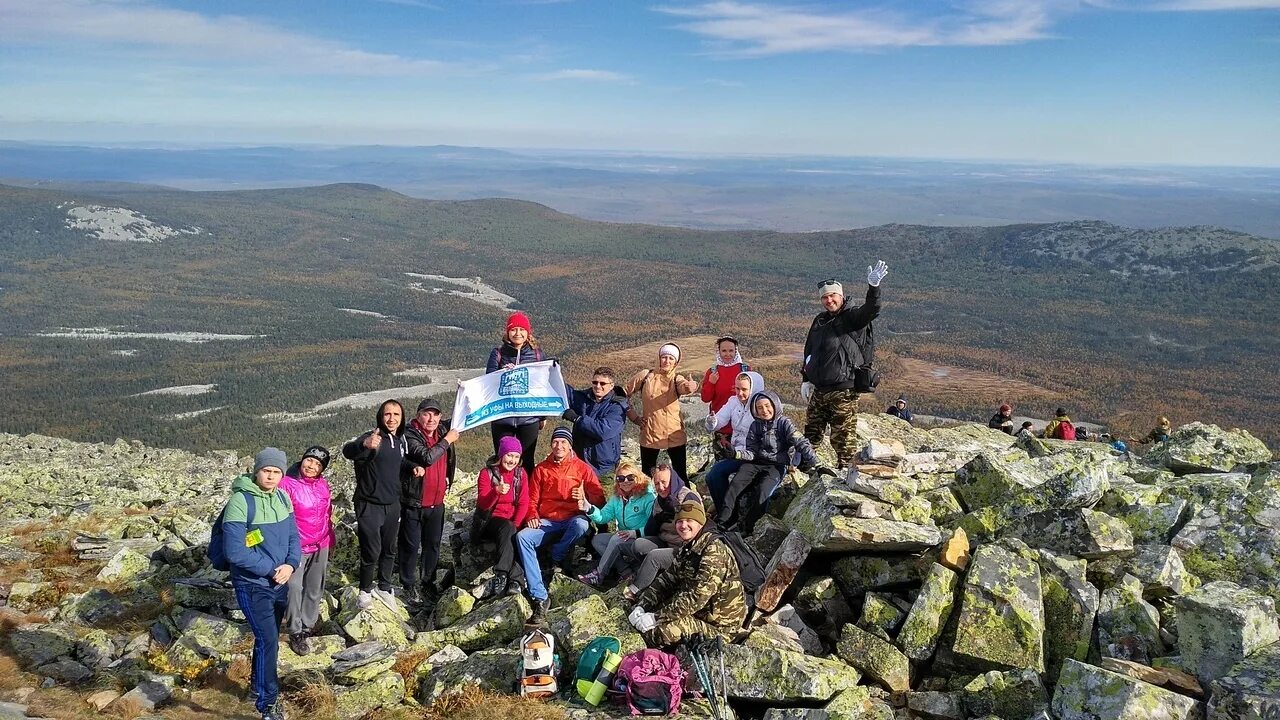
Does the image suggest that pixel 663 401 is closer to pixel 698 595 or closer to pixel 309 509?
pixel 698 595

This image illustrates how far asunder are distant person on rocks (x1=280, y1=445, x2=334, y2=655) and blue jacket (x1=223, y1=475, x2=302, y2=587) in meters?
0.55

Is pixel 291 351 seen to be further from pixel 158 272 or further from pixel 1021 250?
pixel 1021 250

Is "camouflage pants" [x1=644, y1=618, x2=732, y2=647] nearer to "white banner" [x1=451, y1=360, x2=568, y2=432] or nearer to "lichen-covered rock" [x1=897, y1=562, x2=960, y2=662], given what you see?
"lichen-covered rock" [x1=897, y1=562, x2=960, y2=662]

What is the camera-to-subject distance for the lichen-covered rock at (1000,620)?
7934 millimetres

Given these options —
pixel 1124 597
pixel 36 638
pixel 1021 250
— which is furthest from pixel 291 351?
pixel 1021 250

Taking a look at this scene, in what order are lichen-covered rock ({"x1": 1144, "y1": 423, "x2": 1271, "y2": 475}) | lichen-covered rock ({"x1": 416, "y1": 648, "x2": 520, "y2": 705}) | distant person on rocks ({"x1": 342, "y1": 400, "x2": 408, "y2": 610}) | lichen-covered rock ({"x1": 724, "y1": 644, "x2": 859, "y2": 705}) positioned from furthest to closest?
lichen-covered rock ({"x1": 1144, "y1": 423, "x2": 1271, "y2": 475}) → distant person on rocks ({"x1": 342, "y1": 400, "x2": 408, "y2": 610}) → lichen-covered rock ({"x1": 416, "y1": 648, "x2": 520, "y2": 705}) → lichen-covered rock ({"x1": 724, "y1": 644, "x2": 859, "y2": 705})

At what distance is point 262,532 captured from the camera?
8.45m

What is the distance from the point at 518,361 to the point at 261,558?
17.2 ft

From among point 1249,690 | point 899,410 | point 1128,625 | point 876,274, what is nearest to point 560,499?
point 876,274

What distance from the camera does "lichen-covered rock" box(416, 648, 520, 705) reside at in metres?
8.59

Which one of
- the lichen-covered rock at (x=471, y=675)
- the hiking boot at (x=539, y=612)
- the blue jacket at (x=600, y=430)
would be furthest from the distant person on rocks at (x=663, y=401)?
the lichen-covered rock at (x=471, y=675)

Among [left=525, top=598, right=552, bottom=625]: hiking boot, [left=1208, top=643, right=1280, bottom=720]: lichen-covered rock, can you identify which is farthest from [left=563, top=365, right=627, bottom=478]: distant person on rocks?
[left=1208, top=643, right=1280, bottom=720]: lichen-covered rock

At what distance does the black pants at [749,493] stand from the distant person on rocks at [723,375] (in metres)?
1.19

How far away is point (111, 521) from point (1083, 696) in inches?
706
